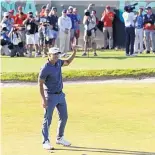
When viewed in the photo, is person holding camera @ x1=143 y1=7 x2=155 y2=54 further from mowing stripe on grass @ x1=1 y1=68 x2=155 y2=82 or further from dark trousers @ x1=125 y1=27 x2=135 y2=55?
mowing stripe on grass @ x1=1 y1=68 x2=155 y2=82

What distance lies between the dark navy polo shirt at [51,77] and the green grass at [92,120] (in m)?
1.04

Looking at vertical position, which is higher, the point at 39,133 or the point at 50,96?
the point at 50,96

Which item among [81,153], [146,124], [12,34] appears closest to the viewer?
[81,153]

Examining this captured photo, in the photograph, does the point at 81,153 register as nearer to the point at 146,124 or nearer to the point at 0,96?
the point at 146,124

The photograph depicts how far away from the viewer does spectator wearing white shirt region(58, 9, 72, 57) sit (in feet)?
80.6

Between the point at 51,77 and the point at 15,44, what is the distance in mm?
14057

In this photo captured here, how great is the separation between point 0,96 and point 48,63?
6.02m

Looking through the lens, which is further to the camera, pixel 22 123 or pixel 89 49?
pixel 89 49

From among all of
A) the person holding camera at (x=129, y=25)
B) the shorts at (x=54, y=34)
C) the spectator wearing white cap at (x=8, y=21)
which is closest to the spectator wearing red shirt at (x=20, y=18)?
the spectator wearing white cap at (x=8, y=21)

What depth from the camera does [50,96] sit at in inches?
415

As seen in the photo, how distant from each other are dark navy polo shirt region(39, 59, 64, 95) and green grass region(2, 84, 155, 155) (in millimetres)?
1040

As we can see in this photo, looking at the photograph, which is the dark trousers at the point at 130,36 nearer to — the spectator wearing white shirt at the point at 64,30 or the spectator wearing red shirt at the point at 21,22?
the spectator wearing white shirt at the point at 64,30

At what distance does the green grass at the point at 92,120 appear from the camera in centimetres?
1056

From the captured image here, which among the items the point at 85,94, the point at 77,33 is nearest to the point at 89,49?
the point at 77,33
